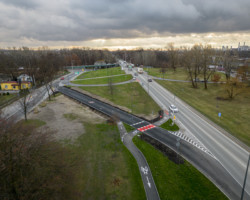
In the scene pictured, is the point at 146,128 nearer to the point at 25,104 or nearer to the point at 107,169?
the point at 107,169

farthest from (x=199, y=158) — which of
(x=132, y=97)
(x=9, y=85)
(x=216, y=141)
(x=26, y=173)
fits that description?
(x=9, y=85)

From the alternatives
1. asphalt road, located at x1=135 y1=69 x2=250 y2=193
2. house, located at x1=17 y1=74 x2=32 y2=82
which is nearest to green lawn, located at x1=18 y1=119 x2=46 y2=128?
asphalt road, located at x1=135 y1=69 x2=250 y2=193

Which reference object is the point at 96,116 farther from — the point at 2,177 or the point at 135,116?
the point at 2,177

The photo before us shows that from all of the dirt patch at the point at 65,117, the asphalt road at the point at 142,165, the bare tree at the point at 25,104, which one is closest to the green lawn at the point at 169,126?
the asphalt road at the point at 142,165

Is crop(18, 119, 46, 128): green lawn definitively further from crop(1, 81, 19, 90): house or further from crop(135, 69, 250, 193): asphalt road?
crop(1, 81, 19, 90): house

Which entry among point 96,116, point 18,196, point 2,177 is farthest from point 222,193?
point 96,116

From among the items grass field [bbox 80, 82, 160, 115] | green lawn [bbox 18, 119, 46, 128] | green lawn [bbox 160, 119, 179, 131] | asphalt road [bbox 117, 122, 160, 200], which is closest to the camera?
asphalt road [bbox 117, 122, 160, 200]
